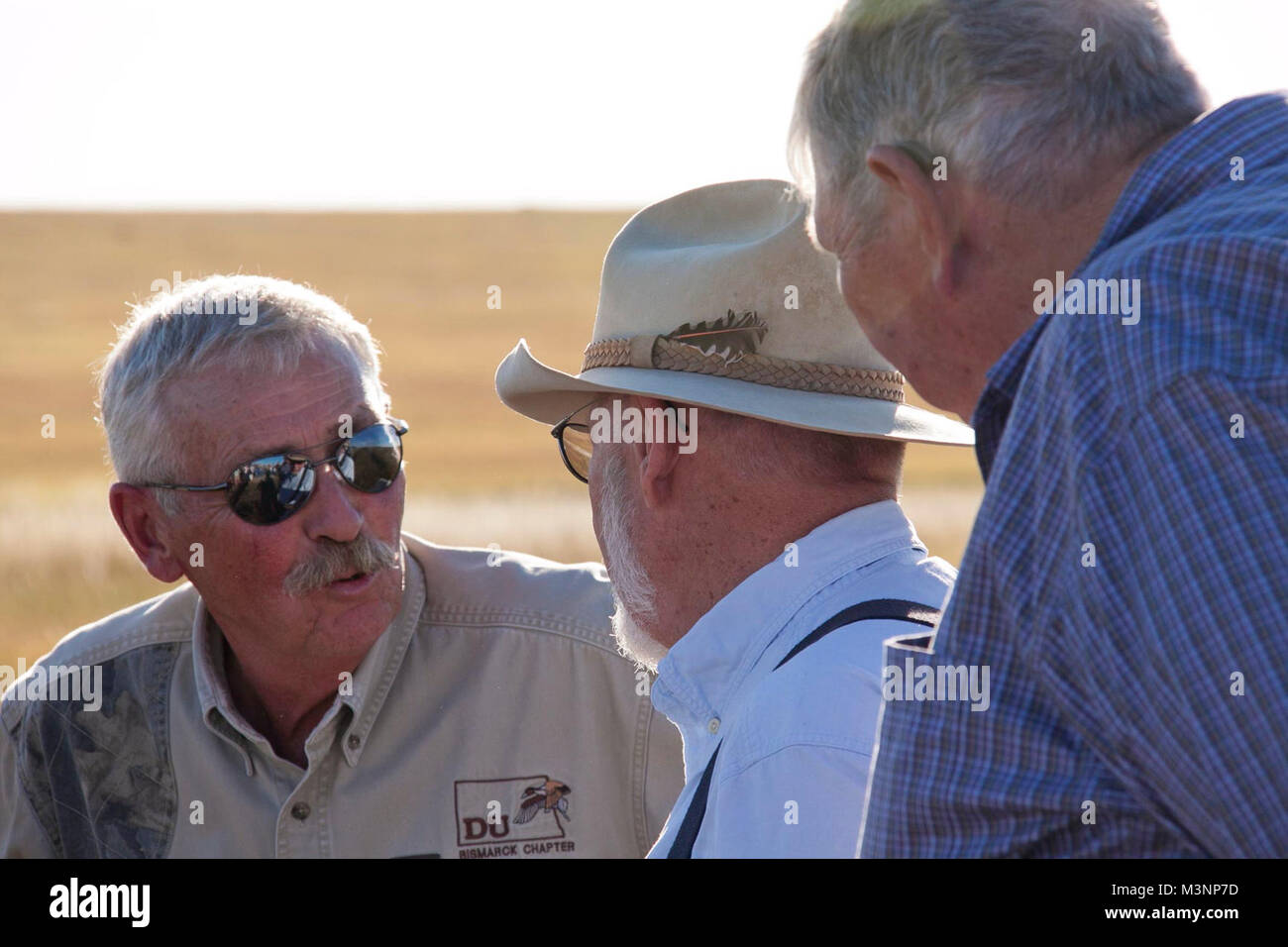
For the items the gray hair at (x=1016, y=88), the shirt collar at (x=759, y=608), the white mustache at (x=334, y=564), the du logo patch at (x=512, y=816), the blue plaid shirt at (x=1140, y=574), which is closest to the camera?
the blue plaid shirt at (x=1140, y=574)

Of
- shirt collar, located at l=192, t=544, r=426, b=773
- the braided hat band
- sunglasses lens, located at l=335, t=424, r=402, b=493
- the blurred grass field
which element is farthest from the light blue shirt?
the blurred grass field

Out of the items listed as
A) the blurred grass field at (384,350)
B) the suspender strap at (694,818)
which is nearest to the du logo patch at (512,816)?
the suspender strap at (694,818)

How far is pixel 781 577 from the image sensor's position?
2.48 meters

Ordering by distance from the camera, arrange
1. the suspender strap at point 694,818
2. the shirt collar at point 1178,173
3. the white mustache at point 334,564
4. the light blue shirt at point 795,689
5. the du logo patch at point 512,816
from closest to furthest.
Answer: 1. the shirt collar at point 1178,173
2. the light blue shirt at point 795,689
3. the suspender strap at point 694,818
4. the du logo patch at point 512,816
5. the white mustache at point 334,564

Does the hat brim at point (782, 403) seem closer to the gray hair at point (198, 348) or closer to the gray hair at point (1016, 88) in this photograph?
the gray hair at point (1016, 88)

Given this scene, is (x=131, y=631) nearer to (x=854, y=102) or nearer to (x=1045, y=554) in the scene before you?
(x=854, y=102)

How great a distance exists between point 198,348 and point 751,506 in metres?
1.77

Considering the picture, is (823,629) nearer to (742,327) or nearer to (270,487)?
(742,327)

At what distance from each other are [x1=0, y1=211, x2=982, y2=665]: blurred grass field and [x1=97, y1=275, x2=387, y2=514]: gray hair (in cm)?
22

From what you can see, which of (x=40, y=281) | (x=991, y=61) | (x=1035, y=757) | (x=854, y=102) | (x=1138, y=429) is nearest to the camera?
(x=1138, y=429)

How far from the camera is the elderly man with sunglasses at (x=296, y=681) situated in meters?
3.55

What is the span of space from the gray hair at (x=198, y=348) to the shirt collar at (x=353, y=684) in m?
0.38

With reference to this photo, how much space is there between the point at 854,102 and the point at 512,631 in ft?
6.98
